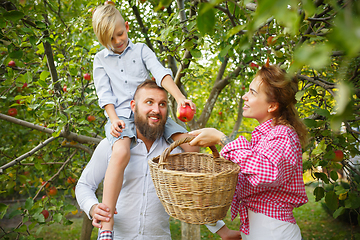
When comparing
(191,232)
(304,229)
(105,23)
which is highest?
(105,23)

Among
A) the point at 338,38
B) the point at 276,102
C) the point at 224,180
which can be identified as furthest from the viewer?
the point at 276,102

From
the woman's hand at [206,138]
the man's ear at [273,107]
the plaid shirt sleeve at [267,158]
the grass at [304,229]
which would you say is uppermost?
the man's ear at [273,107]

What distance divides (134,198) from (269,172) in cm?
105

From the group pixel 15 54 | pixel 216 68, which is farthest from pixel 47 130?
pixel 216 68

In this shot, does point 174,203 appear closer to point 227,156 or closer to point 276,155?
point 227,156

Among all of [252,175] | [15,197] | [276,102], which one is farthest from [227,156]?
[15,197]

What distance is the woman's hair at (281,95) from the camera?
1402mm

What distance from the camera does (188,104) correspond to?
5.36 feet

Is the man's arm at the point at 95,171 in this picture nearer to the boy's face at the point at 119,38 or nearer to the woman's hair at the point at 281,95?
the boy's face at the point at 119,38

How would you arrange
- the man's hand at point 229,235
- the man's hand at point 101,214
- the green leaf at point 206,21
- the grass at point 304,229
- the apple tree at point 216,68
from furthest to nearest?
the grass at point 304,229 → the man's hand at point 229,235 → the man's hand at point 101,214 → the green leaf at point 206,21 → the apple tree at point 216,68

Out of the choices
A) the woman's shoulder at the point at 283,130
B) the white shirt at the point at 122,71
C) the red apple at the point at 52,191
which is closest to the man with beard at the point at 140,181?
the white shirt at the point at 122,71

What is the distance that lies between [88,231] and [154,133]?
87.5 inches

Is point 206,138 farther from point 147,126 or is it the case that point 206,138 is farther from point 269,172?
point 147,126

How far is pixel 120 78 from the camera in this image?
6.67ft
